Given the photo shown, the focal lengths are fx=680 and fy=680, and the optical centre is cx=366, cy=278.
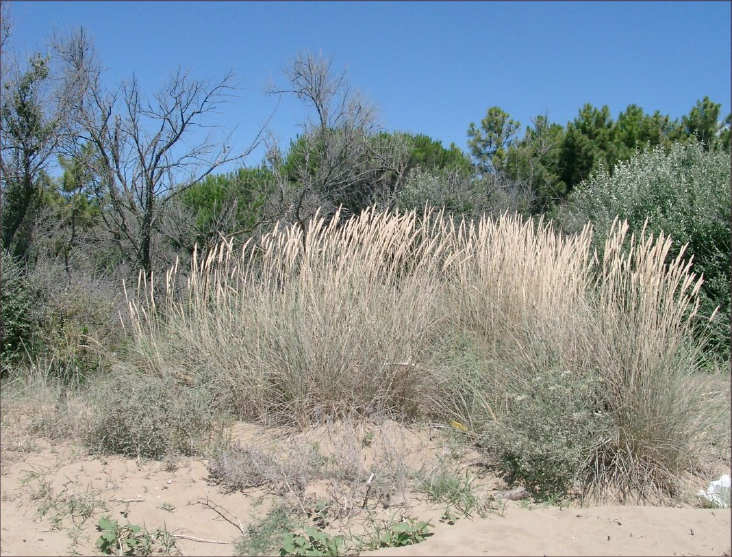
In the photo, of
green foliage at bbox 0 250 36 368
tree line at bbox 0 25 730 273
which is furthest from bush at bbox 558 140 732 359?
green foliage at bbox 0 250 36 368

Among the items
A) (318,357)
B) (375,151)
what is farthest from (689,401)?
(375,151)

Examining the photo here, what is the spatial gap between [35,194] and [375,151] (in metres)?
5.90

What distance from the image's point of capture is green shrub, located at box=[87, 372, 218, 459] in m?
5.33

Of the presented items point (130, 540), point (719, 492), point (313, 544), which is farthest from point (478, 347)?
point (130, 540)

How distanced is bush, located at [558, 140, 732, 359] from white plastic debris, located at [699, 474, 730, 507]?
222cm

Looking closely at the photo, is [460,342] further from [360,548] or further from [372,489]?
[360,548]

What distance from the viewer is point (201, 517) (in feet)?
15.2

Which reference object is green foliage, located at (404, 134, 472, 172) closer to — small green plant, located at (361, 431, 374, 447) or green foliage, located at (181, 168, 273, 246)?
green foliage, located at (181, 168, 273, 246)

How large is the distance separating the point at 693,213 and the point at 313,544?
20.8 feet

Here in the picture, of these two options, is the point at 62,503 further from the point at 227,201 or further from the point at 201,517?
the point at 227,201

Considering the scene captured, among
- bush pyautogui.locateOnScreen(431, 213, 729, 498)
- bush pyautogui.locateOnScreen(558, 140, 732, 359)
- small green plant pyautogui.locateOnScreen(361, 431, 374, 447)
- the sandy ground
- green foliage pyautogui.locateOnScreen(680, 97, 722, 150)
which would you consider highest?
green foliage pyautogui.locateOnScreen(680, 97, 722, 150)

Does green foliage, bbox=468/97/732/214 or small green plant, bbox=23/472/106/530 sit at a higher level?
green foliage, bbox=468/97/732/214

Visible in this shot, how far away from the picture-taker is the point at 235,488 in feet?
16.2

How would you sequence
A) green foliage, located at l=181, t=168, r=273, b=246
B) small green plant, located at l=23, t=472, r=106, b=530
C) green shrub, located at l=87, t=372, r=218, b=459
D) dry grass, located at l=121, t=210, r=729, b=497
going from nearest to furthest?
small green plant, located at l=23, t=472, r=106, b=530 → dry grass, located at l=121, t=210, r=729, b=497 → green shrub, located at l=87, t=372, r=218, b=459 → green foliage, located at l=181, t=168, r=273, b=246
